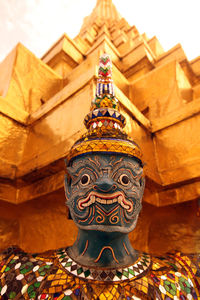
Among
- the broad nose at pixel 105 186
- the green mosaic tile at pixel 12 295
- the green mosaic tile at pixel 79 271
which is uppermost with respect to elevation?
the broad nose at pixel 105 186

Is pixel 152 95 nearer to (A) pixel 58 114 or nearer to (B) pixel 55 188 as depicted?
(A) pixel 58 114

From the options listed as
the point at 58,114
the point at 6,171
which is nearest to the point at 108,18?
the point at 58,114

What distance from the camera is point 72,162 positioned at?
1858 mm

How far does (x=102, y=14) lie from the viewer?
1630 centimetres

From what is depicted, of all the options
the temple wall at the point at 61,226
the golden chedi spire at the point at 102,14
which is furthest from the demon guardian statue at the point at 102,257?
the golden chedi spire at the point at 102,14

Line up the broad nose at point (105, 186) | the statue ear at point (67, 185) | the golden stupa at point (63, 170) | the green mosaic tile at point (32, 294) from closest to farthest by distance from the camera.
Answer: the green mosaic tile at point (32, 294) < the broad nose at point (105, 186) < the statue ear at point (67, 185) < the golden stupa at point (63, 170)

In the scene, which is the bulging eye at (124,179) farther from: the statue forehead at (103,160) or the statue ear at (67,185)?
the statue ear at (67,185)

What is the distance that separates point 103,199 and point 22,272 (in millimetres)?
806

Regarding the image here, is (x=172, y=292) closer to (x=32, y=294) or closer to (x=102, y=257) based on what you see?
(x=102, y=257)

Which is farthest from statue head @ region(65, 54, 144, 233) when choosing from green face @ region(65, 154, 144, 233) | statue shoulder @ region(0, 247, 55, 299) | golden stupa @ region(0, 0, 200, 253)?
golden stupa @ region(0, 0, 200, 253)

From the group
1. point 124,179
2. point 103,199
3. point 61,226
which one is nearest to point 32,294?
point 103,199

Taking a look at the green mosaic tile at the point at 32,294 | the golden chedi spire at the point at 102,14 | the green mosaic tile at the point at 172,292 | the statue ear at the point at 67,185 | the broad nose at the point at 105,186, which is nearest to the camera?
the green mosaic tile at the point at 32,294

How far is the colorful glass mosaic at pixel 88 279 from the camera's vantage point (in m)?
1.23

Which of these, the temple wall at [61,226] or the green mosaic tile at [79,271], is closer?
the green mosaic tile at [79,271]
